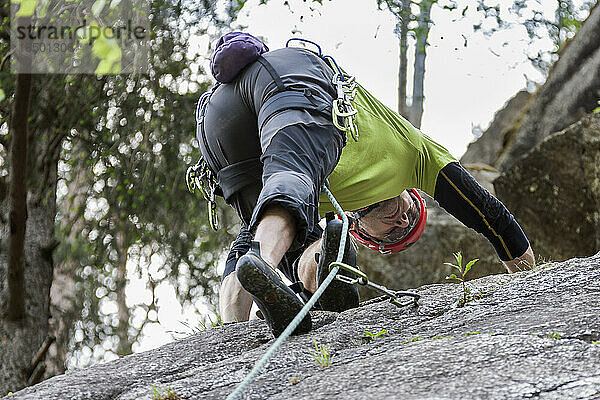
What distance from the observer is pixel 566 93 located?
303 inches

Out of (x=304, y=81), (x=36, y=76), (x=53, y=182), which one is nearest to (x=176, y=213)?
(x=53, y=182)

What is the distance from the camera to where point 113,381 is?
2383mm

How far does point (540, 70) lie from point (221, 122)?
8059 millimetres

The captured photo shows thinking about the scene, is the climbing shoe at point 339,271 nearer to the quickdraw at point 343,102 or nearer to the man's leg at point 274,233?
the man's leg at point 274,233

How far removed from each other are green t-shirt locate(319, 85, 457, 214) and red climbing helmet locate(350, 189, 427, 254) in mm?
456

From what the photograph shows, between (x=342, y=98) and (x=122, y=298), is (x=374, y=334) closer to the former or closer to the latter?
(x=342, y=98)

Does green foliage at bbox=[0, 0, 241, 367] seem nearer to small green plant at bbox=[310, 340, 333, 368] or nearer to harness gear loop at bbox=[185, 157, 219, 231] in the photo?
harness gear loop at bbox=[185, 157, 219, 231]

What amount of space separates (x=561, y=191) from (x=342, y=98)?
140 inches

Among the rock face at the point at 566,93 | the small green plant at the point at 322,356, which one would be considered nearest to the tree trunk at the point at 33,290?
the small green plant at the point at 322,356

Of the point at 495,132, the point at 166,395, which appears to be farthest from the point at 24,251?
the point at 495,132

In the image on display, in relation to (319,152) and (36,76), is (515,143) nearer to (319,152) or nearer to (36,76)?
(36,76)

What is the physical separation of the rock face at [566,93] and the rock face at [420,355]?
17.6ft

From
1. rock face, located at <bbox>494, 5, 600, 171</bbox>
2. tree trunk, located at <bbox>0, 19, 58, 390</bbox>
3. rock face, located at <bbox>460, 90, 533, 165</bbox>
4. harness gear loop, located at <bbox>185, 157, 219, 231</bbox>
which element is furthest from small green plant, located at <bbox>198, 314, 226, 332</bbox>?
rock face, located at <bbox>460, 90, 533, 165</bbox>

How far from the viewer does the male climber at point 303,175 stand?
7.47 ft
